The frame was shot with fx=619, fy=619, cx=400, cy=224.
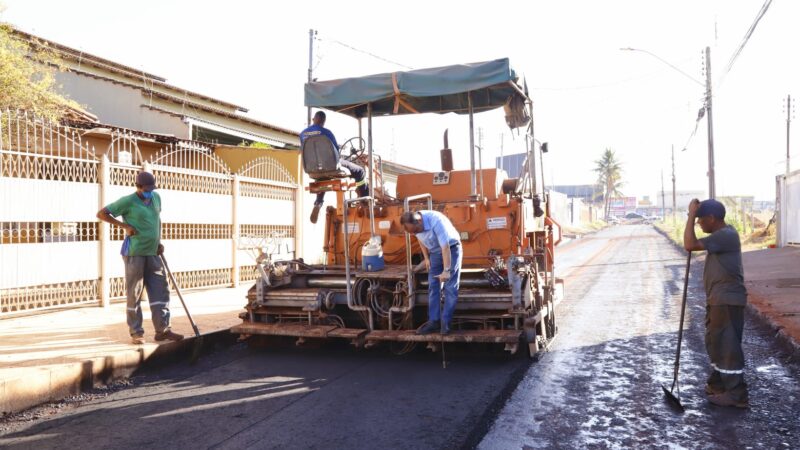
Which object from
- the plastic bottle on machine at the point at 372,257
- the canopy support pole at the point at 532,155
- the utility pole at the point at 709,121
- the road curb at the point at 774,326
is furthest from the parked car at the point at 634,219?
the plastic bottle on machine at the point at 372,257

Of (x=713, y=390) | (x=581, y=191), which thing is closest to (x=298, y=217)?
(x=713, y=390)

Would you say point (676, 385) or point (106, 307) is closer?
point (676, 385)

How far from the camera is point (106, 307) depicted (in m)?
9.14

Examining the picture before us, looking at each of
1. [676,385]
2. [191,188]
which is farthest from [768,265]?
[191,188]

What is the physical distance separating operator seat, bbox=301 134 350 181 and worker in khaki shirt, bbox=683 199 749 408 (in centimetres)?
352

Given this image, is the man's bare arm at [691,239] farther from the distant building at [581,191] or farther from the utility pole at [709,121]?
the distant building at [581,191]

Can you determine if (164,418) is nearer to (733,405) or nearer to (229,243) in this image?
(733,405)

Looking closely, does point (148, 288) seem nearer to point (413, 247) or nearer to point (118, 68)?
point (413, 247)

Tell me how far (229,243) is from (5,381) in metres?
7.34

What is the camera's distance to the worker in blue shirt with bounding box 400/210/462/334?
19.7ft

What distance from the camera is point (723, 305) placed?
4.87 metres

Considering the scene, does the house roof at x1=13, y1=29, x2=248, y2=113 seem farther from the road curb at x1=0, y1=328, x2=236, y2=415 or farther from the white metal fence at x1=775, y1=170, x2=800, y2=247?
the white metal fence at x1=775, y1=170, x2=800, y2=247

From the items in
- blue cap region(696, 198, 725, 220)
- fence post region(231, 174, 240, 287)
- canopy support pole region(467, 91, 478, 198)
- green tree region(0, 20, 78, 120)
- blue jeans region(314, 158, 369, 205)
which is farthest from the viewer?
green tree region(0, 20, 78, 120)

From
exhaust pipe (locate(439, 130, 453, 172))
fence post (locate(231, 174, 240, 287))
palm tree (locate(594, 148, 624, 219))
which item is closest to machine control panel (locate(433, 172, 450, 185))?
exhaust pipe (locate(439, 130, 453, 172))
